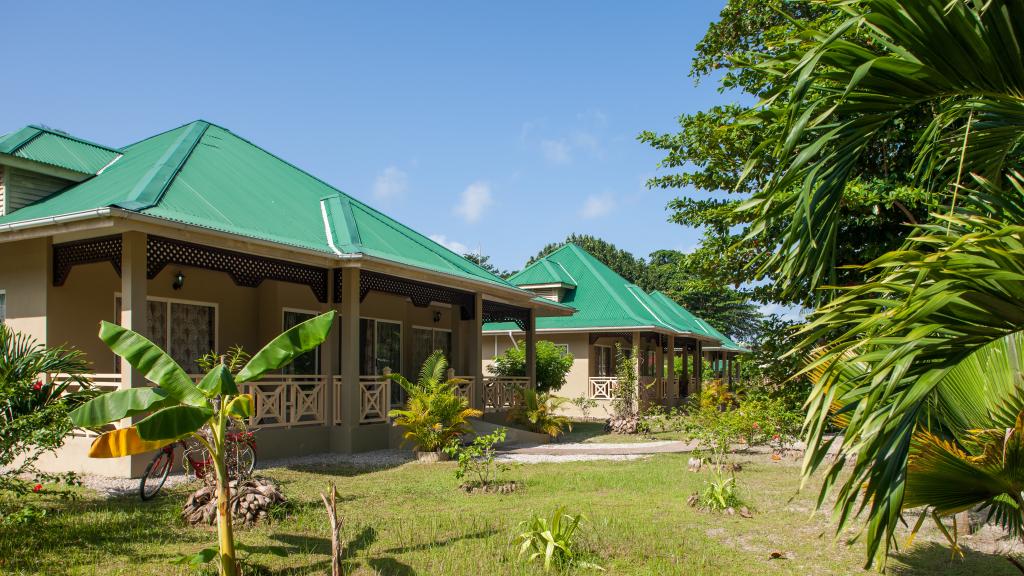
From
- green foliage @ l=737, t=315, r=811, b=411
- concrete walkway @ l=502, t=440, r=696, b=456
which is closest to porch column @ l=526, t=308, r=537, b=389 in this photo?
concrete walkway @ l=502, t=440, r=696, b=456

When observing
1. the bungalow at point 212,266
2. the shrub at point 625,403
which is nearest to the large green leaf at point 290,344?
the bungalow at point 212,266

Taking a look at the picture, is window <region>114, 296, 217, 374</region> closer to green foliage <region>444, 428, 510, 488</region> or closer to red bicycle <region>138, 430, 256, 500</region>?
red bicycle <region>138, 430, 256, 500</region>

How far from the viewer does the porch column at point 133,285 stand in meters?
10.4

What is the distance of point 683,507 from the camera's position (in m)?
9.13

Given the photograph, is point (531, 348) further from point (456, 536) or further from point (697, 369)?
point (697, 369)

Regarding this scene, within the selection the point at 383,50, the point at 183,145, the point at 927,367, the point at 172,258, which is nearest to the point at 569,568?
the point at 927,367

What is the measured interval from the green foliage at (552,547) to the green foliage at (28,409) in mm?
3974

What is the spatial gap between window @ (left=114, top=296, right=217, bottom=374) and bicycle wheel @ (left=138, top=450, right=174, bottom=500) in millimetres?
4157

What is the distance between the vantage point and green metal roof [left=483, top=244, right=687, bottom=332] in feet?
92.2

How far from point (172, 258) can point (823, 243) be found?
926cm

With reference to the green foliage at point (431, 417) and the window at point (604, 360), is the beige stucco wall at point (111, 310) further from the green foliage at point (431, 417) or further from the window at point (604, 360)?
the window at point (604, 360)

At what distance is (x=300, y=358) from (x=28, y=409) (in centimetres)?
847

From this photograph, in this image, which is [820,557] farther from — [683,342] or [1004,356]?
[683,342]

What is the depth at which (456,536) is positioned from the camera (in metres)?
7.30
